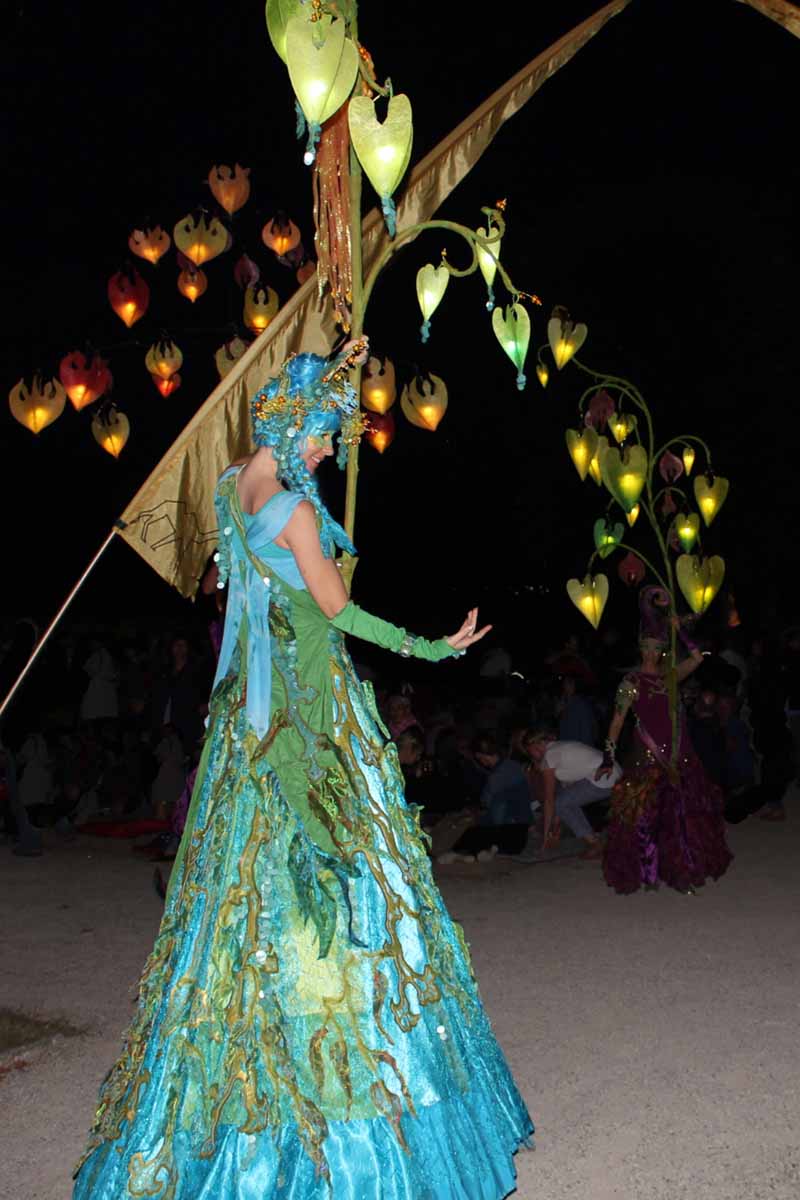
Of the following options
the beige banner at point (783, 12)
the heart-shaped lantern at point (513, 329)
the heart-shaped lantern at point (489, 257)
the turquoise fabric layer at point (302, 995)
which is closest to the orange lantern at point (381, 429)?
the heart-shaped lantern at point (513, 329)

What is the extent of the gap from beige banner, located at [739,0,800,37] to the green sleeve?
2.41 m

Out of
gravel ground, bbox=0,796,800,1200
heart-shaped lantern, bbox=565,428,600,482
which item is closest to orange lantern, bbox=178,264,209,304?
heart-shaped lantern, bbox=565,428,600,482

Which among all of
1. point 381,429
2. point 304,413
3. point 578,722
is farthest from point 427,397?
point 304,413

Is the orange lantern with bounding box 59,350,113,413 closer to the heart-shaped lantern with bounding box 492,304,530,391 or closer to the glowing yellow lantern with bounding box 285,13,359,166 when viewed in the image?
the heart-shaped lantern with bounding box 492,304,530,391

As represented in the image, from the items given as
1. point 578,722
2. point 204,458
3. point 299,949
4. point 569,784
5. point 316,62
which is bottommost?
point 299,949

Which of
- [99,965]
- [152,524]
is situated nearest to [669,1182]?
[152,524]

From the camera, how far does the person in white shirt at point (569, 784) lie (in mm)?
9523

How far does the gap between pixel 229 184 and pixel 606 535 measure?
357cm

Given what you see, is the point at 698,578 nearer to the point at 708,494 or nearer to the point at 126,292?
the point at 708,494

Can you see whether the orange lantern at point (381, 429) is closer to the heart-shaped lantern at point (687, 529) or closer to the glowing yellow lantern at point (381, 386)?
the glowing yellow lantern at point (381, 386)

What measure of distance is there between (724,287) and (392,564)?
787 centimetres

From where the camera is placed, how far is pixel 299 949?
10.1 feet

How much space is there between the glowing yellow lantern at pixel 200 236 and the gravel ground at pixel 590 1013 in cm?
429

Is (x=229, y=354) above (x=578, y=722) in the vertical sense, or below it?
above
